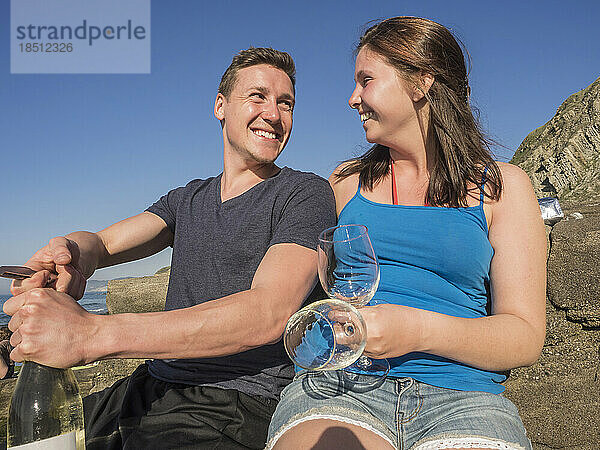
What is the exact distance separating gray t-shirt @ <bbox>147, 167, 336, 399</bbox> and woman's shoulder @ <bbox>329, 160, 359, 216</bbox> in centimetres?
13

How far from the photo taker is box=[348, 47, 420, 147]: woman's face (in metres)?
2.61

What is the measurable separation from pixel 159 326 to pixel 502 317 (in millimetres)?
1346

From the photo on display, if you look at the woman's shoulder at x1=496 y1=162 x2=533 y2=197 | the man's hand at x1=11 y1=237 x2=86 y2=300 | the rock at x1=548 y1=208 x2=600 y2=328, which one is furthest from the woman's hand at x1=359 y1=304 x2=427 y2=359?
the man's hand at x1=11 y1=237 x2=86 y2=300

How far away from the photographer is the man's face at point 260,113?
2.97m

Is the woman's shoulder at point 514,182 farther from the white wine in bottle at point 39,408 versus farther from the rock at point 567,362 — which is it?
the white wine in bottle at point 39,408

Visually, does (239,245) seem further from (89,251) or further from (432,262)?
(432,262)

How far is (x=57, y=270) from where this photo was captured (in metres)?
2.31

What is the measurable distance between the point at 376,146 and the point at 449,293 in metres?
1.01

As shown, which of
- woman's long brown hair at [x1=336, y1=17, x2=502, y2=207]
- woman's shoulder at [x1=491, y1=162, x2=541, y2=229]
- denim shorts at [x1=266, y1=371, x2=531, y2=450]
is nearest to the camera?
denim shorts at [x1=266, y1=371, x2=531, y2=450]

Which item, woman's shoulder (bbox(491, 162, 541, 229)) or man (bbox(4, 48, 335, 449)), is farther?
woman's shoulder (bbox(491, 162, 541, 229))

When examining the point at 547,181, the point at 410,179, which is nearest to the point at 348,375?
the point at 410,179

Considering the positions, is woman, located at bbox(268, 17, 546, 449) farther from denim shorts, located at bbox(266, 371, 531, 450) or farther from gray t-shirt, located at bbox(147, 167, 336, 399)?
gray t-shirt, located at bbox(147, 167, 336, 399)

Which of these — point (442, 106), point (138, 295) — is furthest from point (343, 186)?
point (138, 295)

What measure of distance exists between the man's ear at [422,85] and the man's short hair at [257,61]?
31.4 inches
